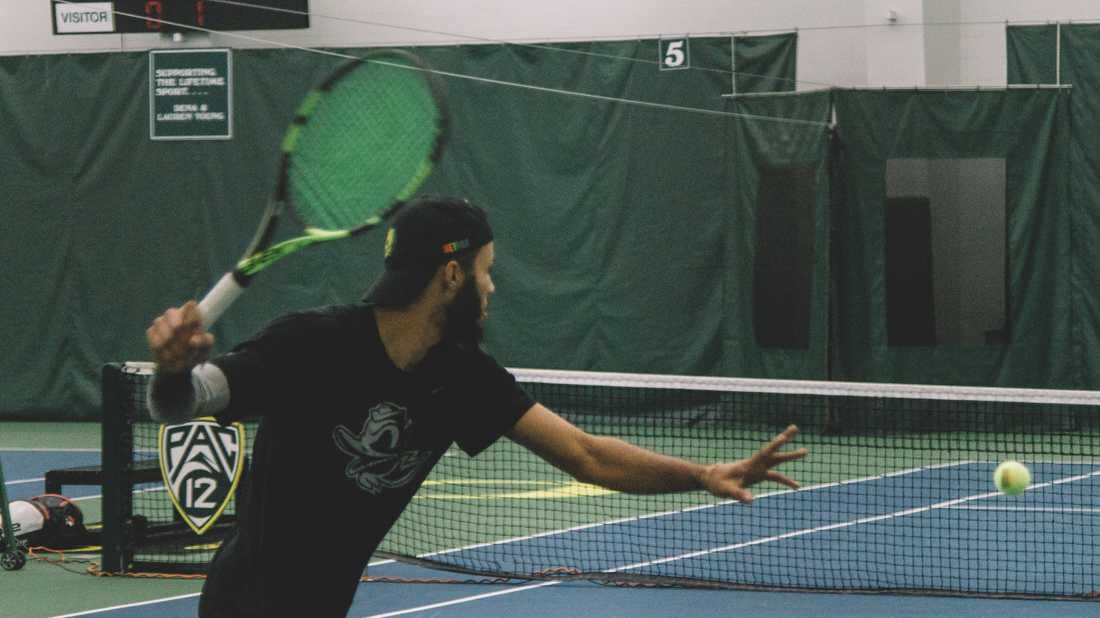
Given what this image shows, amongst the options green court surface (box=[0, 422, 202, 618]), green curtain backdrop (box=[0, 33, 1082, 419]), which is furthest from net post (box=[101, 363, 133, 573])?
green curtain backdrop (box=[0, 33, 1082, 419])

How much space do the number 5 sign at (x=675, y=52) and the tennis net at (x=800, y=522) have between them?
355cm

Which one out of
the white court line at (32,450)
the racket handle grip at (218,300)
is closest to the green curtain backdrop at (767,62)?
the white court line at (32,450)

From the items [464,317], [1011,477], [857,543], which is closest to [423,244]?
[464,317]

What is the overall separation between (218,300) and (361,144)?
1251 mm

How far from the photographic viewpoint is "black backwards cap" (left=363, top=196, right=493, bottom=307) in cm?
292

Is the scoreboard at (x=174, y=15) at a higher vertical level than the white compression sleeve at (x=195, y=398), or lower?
higher

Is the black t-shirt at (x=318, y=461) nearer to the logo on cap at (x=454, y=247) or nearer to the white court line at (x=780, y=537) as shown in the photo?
the logo on cap at (x=454, y=247)

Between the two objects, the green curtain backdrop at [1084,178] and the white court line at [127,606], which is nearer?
the white court line at [127,606]

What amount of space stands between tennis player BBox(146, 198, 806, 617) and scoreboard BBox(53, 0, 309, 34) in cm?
1081

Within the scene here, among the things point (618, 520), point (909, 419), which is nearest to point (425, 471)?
point (618, 520)

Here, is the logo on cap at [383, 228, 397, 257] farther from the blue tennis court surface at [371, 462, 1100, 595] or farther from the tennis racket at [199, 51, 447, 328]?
the blue tennis court surface at [371, 462, 1100, 595]

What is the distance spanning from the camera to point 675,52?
43.5 ft

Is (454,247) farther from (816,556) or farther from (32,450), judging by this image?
(32,450)

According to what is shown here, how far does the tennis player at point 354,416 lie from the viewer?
9.37 ft
